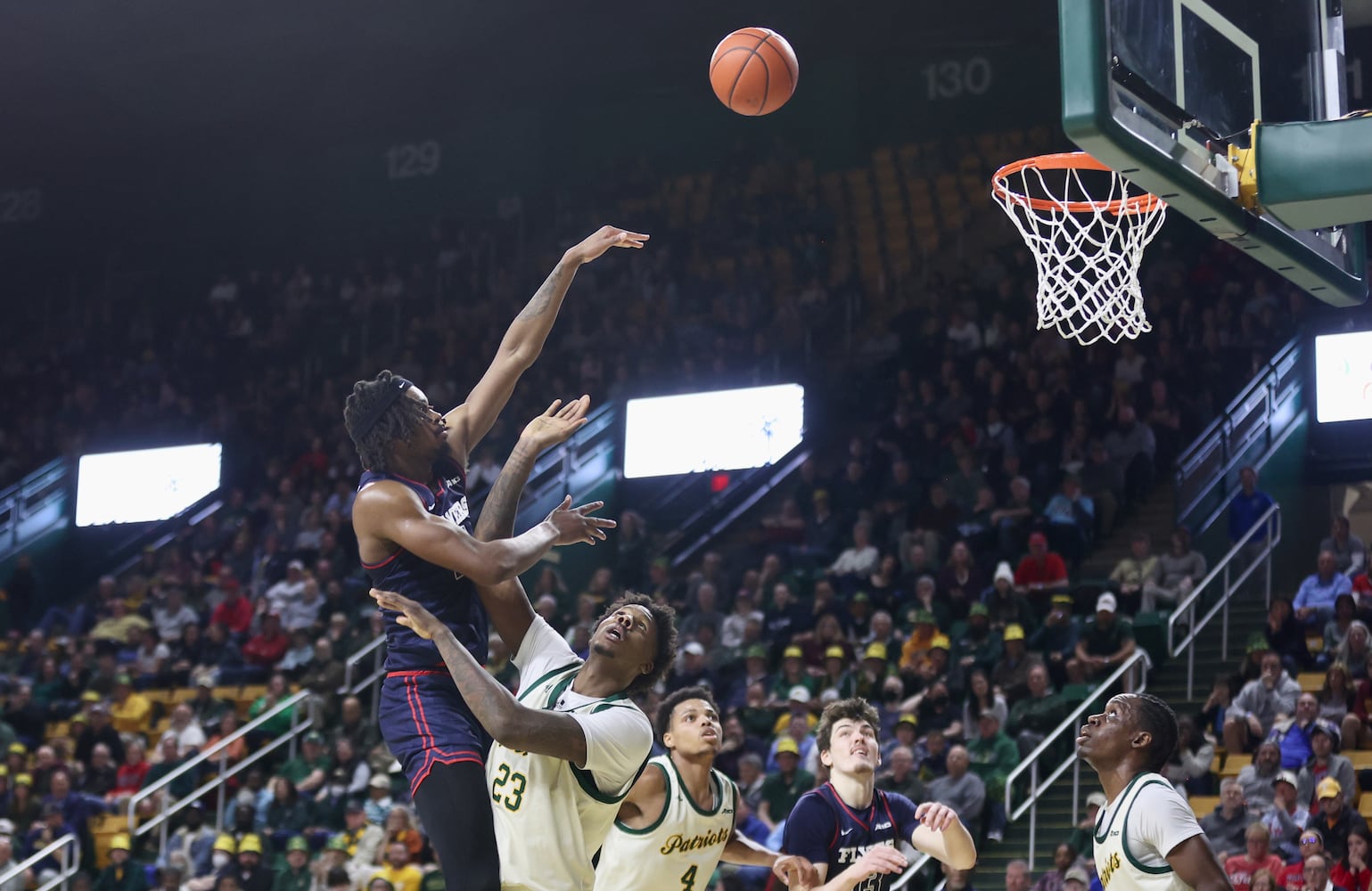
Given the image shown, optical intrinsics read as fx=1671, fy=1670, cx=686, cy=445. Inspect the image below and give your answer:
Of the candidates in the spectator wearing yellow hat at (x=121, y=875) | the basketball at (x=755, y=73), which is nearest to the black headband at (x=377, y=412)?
the basketball at (x=755, y=73)

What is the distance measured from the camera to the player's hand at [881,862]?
5062 millimetres

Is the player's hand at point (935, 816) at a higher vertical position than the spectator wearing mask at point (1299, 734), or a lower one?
higher

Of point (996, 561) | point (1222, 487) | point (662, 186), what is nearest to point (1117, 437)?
point (1222, 487)

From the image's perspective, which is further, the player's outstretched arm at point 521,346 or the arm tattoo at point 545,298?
the arm tattoo at point 545,298

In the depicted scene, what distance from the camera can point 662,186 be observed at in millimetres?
20906

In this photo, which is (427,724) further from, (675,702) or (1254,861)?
(1254,861)

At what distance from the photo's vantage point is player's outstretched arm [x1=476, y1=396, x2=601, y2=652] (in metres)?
5.20

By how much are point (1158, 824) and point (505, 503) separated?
2.24 meters

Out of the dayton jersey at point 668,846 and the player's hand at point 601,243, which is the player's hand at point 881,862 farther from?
the player's hand at point 601,243

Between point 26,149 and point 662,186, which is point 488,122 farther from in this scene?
point 26,149

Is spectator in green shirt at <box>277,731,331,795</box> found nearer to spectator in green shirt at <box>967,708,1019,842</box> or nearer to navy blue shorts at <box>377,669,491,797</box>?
spectator in green shirt at <box>967,708,1019,842</box>

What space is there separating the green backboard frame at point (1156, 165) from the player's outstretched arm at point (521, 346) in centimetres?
152

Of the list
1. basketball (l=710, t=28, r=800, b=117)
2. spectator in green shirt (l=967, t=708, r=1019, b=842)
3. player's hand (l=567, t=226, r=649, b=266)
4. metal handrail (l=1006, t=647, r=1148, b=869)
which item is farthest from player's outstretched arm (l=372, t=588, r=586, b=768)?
spectator in green shirt (l=967, t=708, r=1019, b=842)

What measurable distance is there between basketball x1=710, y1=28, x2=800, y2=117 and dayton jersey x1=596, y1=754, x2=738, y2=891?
3483 millimetres
